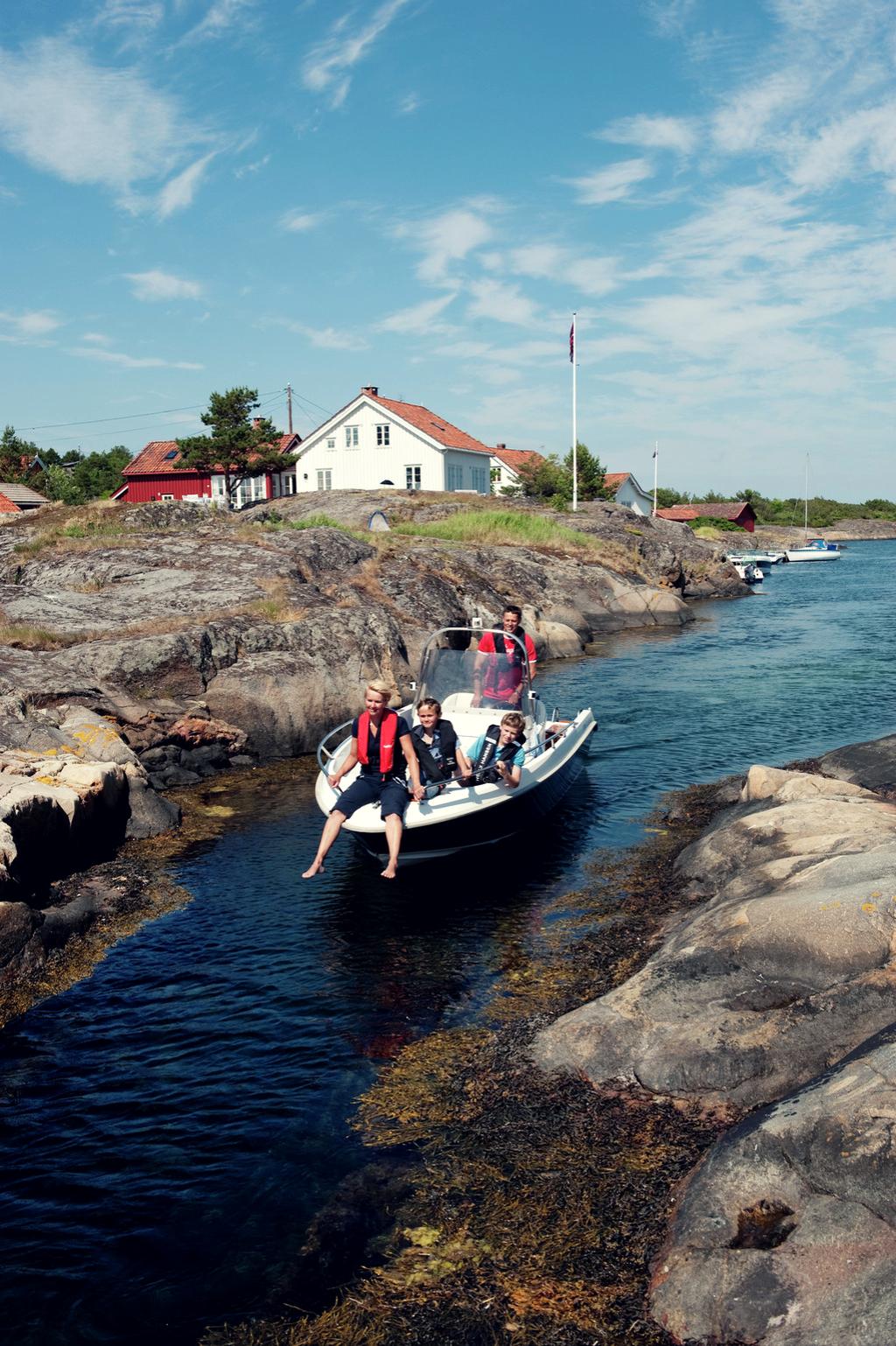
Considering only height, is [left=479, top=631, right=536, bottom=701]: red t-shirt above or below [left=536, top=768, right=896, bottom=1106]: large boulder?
above

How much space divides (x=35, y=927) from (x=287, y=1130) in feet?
14.3

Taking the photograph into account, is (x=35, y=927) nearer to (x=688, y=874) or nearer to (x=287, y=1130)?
(x=287, y=1130)

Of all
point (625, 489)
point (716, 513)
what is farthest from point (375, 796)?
point (716, 513)

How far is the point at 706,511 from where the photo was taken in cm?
11581

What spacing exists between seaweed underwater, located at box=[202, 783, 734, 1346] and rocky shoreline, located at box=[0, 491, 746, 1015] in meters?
4.56

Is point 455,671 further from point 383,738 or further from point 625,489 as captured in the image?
point 625,489

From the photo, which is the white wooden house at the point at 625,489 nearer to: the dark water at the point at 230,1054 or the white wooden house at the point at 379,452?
the white wooden house at the point at 379,452

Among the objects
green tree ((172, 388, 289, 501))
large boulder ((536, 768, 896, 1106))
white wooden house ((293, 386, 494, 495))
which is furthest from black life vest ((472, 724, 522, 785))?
white wooden house ((293, 386, 494, 495))

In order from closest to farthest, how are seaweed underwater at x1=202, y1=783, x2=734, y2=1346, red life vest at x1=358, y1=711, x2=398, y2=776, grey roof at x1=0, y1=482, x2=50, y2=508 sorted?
seaweed underwater at x1=202, y1=783, x2=734, y2=1346 < red life vest at x1=358, y1=711, x2=398, y2=776 < grey roof at x1=0, y1=482, x2=50, y2=508

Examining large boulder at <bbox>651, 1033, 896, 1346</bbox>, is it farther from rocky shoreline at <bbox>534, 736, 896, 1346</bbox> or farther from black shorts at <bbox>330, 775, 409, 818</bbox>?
black shorts at <bbox>330, 775, 409, 818</bbox>

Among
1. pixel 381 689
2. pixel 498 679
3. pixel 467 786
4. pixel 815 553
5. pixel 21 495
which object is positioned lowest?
pixel 467 786

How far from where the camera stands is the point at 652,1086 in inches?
292

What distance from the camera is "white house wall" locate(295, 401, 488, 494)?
6016 centimetres

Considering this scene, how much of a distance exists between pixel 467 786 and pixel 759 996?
5.85 m
